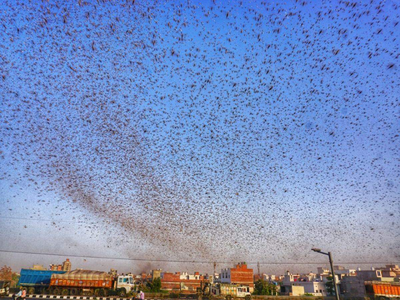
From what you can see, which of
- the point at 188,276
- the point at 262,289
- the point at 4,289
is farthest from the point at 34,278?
the point at 188,276

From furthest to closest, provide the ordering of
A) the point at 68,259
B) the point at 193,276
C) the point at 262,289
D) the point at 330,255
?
the point at 193,276 → the point at 68,259 → the point at 262,289 → the point at 330,255

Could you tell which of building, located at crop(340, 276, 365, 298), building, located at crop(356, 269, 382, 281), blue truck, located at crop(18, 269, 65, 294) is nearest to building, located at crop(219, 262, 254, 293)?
building, located at crop(356, 269, 382, 281)

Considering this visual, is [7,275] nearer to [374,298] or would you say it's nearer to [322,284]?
[322,284]

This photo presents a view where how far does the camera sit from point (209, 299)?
120 feet

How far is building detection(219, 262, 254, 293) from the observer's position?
77.6 m

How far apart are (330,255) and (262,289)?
42.0 metres

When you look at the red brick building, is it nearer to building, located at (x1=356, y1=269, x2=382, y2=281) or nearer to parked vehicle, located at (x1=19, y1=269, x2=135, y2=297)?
building, located at (x1=356, y1=269, x2=382, y2=281)

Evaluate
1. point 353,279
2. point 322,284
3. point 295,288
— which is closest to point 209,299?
point 353,279

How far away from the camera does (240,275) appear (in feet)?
258

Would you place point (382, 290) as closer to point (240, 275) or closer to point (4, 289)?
point (240, 275)

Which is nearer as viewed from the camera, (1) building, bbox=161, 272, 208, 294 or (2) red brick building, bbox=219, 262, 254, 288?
(1) building, bbox=161, 272, 208, 294

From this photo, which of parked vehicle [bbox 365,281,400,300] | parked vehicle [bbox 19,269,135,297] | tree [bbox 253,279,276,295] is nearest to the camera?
parked vehicle [bbox 19,269,135,297]

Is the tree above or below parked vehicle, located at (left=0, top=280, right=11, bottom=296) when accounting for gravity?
below

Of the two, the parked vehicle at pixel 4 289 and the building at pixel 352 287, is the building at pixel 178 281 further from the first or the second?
the parked vehicle at pixel 4 289
